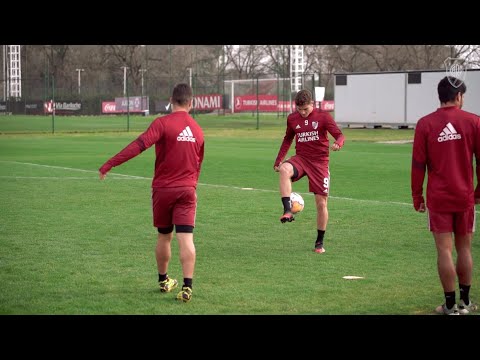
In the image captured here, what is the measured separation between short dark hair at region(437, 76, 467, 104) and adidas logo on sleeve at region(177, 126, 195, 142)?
2.38m

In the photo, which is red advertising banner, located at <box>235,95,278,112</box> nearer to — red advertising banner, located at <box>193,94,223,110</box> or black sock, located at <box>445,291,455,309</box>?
red advertising banner, located at <box>193,94,223,110</box>

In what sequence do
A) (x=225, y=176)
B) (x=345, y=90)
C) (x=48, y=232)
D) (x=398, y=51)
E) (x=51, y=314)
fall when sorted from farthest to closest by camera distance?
(x=398, y=51) → (x=345, y=90) → (x=225, y=176) → (x=48, y=232) → (x=51, y=314)

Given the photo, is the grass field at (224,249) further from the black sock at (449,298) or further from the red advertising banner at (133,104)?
the red advertising banner at (133,104)

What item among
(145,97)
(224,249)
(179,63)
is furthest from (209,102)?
(224,249)

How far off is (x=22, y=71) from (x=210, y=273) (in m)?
87.3

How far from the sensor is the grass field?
8453 millimetres

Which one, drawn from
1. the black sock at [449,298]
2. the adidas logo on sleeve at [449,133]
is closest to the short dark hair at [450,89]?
the adidas logo on sleeve at [449,133]

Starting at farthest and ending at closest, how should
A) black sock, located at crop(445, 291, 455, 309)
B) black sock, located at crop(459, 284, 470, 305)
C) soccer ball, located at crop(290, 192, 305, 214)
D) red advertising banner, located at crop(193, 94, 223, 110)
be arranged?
red advertising banner, located at crop(193, 94, 223, 110) → soccer ball, located at crop(290, 192, 305, 214) → black sock, located at crop(459, 284, 470, 305) → black sock, located at crop(445, 291, 455, 309)

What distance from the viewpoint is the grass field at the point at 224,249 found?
845 cm

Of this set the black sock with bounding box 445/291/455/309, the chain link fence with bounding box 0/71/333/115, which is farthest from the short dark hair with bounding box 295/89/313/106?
the chain link fence with bounding box 0/71/333/115

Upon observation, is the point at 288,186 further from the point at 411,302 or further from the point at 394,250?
the point at 411,302

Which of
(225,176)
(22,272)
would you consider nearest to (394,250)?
(22,272)

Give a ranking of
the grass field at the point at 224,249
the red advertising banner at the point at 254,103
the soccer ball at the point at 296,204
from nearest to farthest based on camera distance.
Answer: the grass field at the point at 224,249 < the soccer ball at the point at 296,204 < the red advertising banner at the point at 254,103
